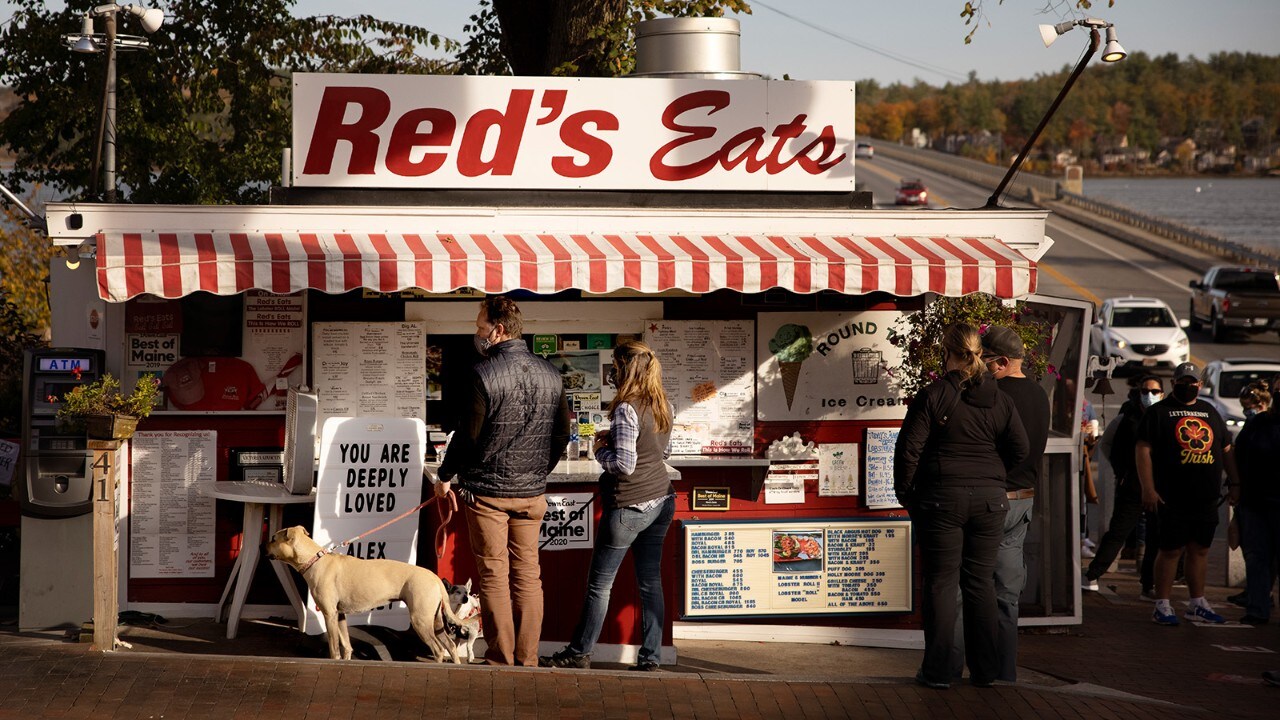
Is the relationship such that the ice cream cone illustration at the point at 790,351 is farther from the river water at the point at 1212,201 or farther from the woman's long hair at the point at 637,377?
the river water at the point at 1212,201

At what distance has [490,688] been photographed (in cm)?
641

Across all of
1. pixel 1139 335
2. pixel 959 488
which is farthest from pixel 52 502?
pixel 1139 335

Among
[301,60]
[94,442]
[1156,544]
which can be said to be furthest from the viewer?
[301,60]

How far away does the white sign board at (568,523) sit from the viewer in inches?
310

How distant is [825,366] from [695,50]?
8.12 feet

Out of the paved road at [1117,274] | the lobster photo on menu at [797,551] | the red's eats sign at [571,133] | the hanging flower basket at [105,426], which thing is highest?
the paved road at [1117,274]

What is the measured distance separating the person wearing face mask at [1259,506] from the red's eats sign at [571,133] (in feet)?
12.0

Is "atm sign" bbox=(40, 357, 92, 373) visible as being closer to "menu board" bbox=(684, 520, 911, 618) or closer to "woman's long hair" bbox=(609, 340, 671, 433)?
"woman's long hair" bbox=(609, 340, 671, 433)

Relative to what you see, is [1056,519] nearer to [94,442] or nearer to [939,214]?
[939,214]

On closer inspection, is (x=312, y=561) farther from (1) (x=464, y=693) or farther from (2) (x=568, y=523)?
(2) (x=568, y=523)

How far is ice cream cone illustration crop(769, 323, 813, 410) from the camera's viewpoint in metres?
8.75

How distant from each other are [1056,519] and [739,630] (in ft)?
8.52

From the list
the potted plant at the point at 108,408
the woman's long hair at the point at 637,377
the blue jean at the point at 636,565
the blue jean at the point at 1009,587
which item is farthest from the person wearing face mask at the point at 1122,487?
the potted plant at the point at 108,408

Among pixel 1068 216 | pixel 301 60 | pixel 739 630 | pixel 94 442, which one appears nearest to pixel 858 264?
pixel 739 630
